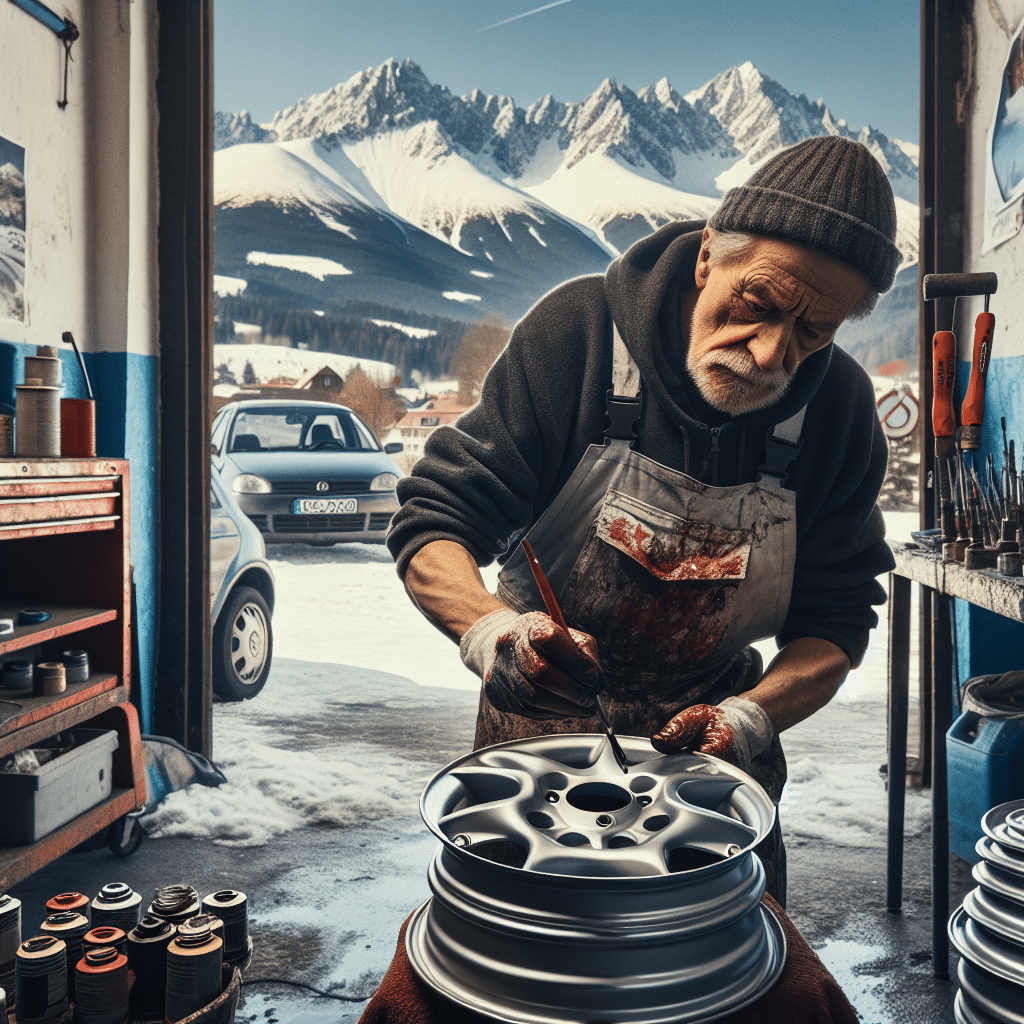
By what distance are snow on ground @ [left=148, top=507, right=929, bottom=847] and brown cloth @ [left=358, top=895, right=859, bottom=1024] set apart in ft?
4.86

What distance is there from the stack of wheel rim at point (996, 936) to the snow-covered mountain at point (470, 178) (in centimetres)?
329

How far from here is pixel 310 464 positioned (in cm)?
439

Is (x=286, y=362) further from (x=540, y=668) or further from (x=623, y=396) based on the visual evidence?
(x=540, y=668)

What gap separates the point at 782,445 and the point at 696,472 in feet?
0.41

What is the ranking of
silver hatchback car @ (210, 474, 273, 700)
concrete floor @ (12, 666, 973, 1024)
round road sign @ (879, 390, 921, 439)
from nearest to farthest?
concrete floor @ (12, 666, 973, 1024), round road sign @ (879, 390, 921, 439), silver hatchback car @ (210, 474, 273, 700)

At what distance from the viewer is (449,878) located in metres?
0.71

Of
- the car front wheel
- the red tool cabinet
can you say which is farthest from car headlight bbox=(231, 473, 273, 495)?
the red tool cabinet

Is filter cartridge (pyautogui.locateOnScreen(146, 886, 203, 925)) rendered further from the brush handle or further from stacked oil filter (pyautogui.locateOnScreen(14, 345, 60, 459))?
Answer: the brush handle

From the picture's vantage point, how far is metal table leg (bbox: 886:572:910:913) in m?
2.28

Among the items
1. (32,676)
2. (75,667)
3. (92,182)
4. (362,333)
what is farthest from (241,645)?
(92,182)

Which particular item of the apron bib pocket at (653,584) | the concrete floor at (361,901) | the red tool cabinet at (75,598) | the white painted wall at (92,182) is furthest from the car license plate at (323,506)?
the apron bib pocket at (653,584)

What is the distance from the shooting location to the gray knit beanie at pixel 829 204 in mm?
1018

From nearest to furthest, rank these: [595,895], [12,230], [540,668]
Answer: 1. [595,895]
2. [540,668]
3. [12,230]

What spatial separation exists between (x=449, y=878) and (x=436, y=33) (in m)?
4.28
